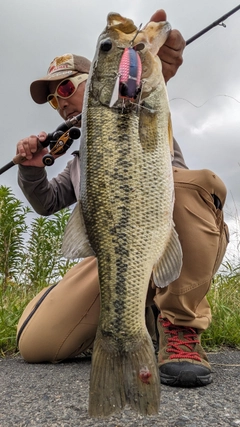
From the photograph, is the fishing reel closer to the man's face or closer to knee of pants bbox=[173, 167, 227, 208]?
knee of pants bbox=[173, 167, 227, 208]

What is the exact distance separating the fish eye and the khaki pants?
949 millimetres

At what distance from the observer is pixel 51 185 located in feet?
12.5

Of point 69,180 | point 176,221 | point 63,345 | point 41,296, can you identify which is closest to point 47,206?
point 69,180

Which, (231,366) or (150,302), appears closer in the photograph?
(231,366)

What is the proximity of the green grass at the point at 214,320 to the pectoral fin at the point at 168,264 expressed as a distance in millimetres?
1902

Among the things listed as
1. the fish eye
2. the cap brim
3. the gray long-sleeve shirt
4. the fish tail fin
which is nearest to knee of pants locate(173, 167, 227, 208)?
the gray long-sleeve shirt

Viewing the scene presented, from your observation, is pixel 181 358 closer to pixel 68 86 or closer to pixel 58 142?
pixel 58 142

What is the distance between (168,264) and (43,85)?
2655 millimetres

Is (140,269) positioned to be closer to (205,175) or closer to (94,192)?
(94,192)

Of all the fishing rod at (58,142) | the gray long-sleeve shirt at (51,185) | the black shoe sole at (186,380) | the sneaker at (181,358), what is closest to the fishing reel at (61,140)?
the fishing rod at (58,142)

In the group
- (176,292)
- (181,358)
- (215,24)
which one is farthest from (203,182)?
(215,24)

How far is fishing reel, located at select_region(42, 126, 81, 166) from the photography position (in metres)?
3.03

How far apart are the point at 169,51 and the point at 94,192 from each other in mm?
1267

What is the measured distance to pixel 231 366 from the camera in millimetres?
2980
